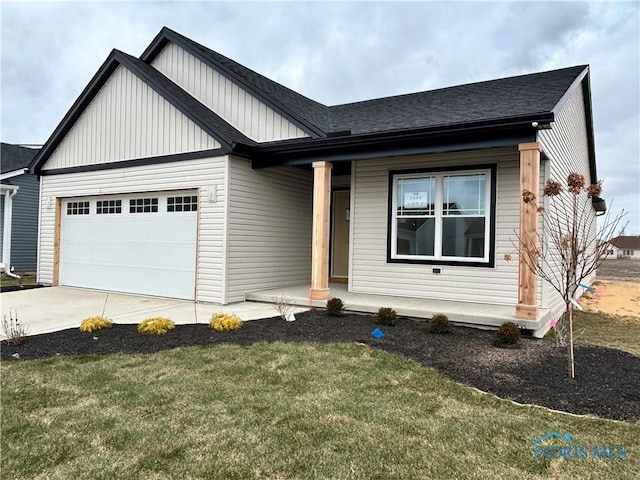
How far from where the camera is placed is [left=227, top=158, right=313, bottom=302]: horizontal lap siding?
28.6 ft

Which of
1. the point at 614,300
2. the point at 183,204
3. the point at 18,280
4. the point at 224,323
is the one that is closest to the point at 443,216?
the point at 224,323

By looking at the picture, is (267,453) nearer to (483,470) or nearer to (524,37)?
(483,470)

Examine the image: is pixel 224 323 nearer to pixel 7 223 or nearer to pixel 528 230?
pixel 528 230

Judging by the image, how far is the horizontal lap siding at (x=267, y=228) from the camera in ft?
28.6

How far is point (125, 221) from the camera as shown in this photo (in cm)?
1032

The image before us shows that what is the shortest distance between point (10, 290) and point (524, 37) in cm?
1539

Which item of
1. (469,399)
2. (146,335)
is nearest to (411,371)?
(469,399)

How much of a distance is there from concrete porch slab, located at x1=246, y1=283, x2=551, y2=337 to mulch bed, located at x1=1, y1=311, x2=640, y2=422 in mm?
168

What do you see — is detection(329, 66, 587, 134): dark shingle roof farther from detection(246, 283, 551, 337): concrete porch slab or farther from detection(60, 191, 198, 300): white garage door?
detection(60, 191, 198, 300): white garage door

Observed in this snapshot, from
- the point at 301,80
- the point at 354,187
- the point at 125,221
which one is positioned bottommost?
the point at 125,221

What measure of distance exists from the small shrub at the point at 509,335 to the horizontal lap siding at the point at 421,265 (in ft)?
6.60

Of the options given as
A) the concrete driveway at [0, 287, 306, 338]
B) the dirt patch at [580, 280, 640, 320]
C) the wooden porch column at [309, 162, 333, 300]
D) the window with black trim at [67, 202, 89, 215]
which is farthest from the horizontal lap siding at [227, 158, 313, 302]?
the dirt patch at [580, 280, 640, 320]

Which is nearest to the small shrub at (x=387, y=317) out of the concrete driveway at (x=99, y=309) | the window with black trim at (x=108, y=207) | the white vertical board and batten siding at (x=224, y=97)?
the concrete driveway at (x=99, y=309)
